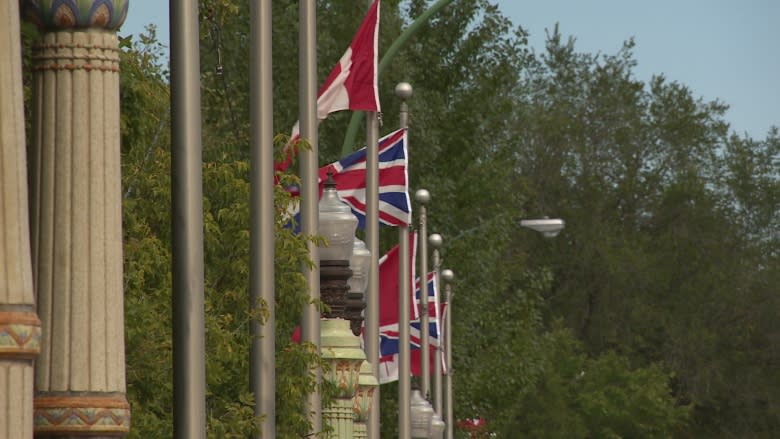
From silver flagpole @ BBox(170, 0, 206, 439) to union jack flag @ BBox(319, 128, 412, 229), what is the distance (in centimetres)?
1358

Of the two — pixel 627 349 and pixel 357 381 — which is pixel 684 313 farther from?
pixel 357 381

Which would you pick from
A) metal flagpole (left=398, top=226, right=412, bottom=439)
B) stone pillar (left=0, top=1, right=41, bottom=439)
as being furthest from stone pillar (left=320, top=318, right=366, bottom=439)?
stone pillar (left=0, top=1, right=41, bottom=439)

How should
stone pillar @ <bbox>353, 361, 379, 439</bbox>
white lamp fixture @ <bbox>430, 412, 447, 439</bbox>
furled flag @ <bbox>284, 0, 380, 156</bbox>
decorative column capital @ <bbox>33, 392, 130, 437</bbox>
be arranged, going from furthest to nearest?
white lamp fixture @ <bbox>430, 412, 447, 439</bbox> < furled flag @ <bbox>284, 0, 380, 156</bbox> < stone pillar @ <bbox>353, 361, 379, 439</bbox> < decorative column capital @ <bbox>33, 392, 130, 437</bbox>

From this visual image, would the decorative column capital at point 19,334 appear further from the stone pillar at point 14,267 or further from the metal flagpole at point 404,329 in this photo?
the metal flagpole at point 404,329

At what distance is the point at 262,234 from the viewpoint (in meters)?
15.6

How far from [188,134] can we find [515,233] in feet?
246

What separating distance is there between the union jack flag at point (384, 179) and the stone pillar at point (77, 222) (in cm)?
1696

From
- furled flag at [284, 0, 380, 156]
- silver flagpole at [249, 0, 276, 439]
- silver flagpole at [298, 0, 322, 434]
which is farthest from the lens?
furled flag at [284, 0, 380, 156]

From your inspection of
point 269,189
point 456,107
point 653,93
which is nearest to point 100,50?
point 269,189

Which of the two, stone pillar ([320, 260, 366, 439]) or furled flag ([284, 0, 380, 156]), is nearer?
stone pillar ([320, 260, 366, 439])

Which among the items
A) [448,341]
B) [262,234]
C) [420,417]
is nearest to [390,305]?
[420,417]

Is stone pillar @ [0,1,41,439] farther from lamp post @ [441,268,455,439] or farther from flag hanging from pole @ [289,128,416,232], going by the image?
lamp post @ [441,268,455,439]

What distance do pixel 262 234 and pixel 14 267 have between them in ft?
27.1

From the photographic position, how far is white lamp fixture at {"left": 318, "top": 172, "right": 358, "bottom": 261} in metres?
19.1
